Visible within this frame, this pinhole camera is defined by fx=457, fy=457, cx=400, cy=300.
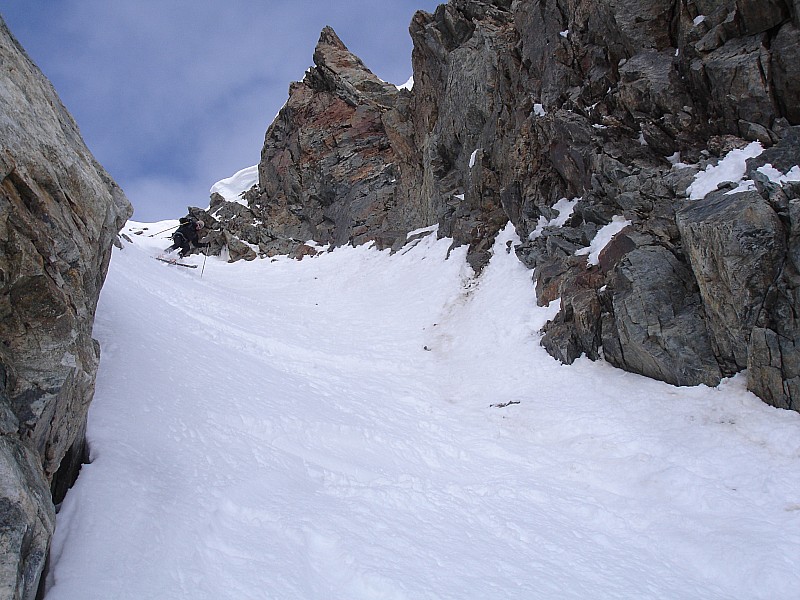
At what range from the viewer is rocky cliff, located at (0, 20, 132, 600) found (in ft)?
12.3

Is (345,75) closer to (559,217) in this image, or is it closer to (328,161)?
(328,161)

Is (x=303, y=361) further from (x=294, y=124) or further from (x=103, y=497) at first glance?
(x=294, y=124)

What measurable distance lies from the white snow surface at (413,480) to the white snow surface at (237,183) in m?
53.0

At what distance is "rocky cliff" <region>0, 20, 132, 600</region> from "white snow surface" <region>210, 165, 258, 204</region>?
58663 millimetres

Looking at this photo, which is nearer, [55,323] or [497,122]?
[55,323]

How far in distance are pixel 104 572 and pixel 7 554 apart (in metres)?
1.18

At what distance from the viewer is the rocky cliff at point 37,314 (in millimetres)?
3752

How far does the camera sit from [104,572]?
4379 millimetres

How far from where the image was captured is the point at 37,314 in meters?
4.33

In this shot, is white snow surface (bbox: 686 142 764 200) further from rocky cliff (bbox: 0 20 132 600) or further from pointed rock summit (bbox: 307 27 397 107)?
pointed rock summit (bbox: 307 27 397 107)

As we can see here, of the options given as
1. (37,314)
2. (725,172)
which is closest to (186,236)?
(37,314)

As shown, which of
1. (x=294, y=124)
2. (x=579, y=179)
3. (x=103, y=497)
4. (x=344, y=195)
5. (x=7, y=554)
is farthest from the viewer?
(x=294, y=124)

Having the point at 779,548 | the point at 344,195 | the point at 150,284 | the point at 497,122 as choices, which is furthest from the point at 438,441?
the point at 344,195

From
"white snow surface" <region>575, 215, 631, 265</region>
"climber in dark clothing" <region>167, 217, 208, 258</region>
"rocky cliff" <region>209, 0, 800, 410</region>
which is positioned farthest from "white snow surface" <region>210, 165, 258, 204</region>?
"white snow surface" <region>575, 215, 631, 265</region>
